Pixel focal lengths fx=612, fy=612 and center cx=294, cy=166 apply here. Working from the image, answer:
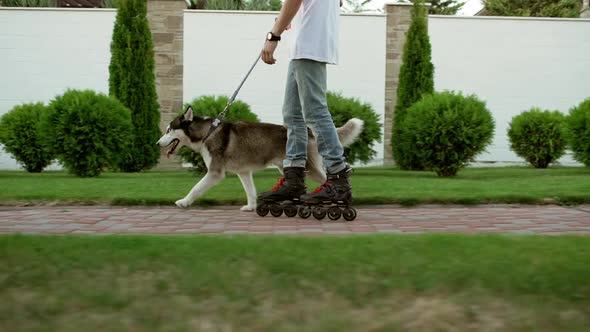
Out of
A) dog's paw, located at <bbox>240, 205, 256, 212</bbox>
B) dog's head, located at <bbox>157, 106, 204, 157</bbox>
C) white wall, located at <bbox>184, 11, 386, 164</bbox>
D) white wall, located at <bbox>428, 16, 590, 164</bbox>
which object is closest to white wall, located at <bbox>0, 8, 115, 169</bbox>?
white wall, located at <bbox>184, 11, 386, 164</bbox>

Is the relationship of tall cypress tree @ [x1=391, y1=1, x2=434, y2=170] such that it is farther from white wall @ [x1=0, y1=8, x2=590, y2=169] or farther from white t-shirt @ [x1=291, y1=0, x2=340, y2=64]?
white t-shirt @ [x1=291, y1=0, x2=340, y2=64]

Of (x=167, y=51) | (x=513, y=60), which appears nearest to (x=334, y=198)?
(x=167, y=51)

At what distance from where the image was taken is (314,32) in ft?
16.6

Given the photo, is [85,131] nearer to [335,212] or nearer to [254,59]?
[254,59]

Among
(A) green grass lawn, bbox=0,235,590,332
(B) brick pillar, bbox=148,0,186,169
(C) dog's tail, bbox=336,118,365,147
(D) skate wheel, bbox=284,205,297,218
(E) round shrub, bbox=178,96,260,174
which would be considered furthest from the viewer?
(B) brick pillar, bbox=148,0,186,169

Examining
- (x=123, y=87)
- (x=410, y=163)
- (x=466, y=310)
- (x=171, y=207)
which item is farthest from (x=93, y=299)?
(x=123, y=87)

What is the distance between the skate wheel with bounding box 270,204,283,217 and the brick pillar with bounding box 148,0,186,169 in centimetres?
1073

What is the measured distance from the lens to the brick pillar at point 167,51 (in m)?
16.0

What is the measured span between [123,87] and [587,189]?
377 inches


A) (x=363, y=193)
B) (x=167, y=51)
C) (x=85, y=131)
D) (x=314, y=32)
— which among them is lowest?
(x=363, y=193)

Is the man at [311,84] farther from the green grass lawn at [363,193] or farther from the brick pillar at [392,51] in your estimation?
the brick pillar at [392,51]

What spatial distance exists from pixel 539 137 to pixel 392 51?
4.40 meters

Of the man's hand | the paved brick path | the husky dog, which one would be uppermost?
the man's hand

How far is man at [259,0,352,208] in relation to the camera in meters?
5.04
